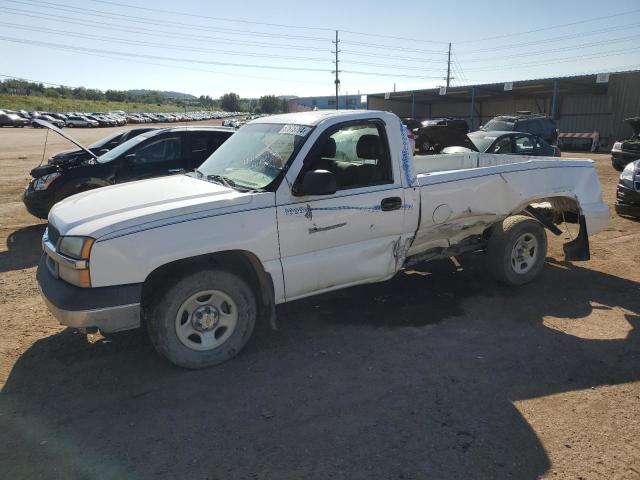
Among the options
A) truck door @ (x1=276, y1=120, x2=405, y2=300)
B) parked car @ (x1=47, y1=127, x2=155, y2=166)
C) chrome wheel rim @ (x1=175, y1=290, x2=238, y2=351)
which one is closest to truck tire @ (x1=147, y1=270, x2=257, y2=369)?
chrome wheel rim @ (x1=175, y1=290, x2=238, y2=351)

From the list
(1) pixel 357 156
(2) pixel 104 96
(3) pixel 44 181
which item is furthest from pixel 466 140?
(2) pixel 104 96

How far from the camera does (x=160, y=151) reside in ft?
26.9

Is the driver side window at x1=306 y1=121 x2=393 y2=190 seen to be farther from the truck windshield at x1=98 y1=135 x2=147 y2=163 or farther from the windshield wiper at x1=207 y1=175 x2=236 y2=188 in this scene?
the truck windshield at x1=98 y1=135 x2=147 y2=163

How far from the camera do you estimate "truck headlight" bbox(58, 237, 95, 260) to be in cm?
328

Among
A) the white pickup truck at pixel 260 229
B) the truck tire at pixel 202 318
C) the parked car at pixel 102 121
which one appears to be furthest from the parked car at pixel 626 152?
the parked car at pixel 102 121

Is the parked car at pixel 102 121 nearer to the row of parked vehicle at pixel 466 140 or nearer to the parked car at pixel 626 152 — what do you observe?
the row of parked vehicle at pixel 466 140

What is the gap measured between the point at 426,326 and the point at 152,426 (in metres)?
2.55

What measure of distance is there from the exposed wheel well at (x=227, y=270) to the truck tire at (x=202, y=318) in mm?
104

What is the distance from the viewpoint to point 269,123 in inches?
184

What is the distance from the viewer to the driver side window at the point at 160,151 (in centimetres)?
809

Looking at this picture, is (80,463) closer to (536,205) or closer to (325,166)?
(325,166)

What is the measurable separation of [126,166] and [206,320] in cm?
515

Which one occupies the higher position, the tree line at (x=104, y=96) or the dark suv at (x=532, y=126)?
the tree line at (x=104, y=96)

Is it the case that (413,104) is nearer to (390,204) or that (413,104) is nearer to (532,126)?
(532,126)
